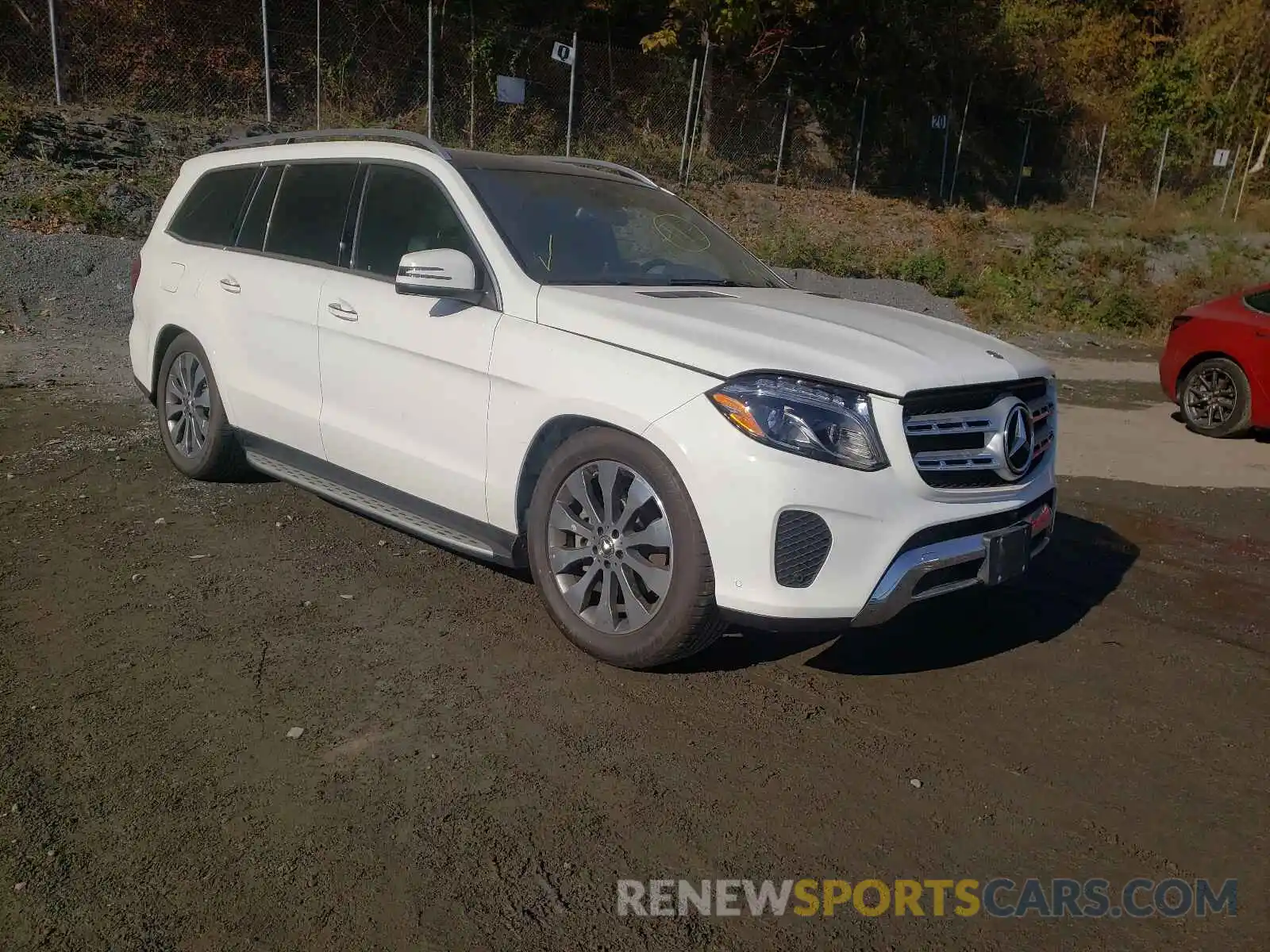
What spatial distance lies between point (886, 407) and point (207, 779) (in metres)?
2.36

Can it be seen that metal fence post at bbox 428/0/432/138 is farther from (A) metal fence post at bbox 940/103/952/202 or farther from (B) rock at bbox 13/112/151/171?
(A) metal fence post at bbox 940/103/952/202

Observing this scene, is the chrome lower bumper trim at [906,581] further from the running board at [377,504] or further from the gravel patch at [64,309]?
the gravel patch at [64,309]

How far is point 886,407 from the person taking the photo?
3.55 m

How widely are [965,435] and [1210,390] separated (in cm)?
707

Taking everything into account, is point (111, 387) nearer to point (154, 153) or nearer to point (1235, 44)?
point (154, 153)

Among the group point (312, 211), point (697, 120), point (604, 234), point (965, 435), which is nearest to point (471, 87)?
point (697, 120)

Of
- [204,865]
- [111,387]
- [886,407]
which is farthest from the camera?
[111,387]

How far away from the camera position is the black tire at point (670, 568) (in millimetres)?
3611

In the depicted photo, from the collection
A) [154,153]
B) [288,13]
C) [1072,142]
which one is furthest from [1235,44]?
[154,153]

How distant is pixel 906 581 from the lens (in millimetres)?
3566

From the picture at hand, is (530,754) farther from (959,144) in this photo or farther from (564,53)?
(959,144)

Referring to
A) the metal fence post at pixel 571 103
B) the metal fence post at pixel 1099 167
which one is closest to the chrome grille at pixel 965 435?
the metal fence post at pixel 571 103

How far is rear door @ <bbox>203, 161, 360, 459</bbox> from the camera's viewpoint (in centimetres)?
509

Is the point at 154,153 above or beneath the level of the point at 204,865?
above
